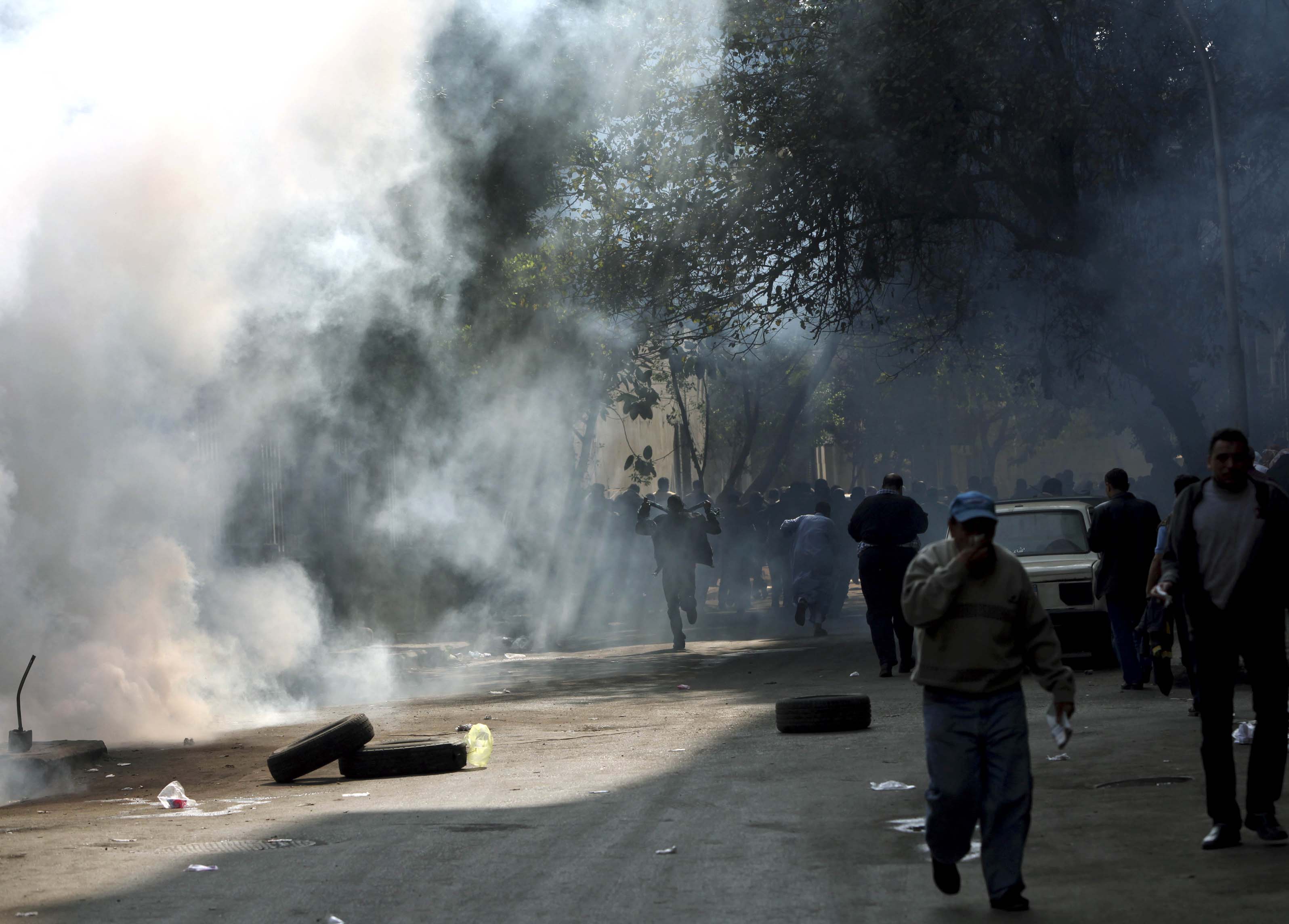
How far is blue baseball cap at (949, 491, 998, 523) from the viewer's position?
175 inches

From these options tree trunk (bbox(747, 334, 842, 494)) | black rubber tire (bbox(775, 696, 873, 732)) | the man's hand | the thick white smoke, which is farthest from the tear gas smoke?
tree trunk (bbox(747, 334, 842, 494))

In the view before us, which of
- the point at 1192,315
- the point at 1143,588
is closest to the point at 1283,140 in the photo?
the point at 1192,315

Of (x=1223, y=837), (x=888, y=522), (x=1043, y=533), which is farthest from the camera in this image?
(x=1043, y=533)

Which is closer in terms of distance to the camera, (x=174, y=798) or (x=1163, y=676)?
(x=174, y=798)

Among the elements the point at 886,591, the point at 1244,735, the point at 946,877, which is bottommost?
the point at 1244,735

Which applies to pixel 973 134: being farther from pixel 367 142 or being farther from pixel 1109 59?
pixel 367 142

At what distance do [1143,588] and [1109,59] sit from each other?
8.13 meters

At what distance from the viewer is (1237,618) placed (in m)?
5.30

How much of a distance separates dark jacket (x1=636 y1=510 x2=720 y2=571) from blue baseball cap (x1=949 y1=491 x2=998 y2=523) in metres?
11.5

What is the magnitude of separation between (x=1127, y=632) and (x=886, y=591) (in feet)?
7.75

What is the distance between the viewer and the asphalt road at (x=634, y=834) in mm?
4758

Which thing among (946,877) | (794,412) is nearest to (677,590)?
(946,877)

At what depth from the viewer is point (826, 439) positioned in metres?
58.5

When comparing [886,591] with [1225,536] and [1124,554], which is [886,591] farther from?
[1225,536]
